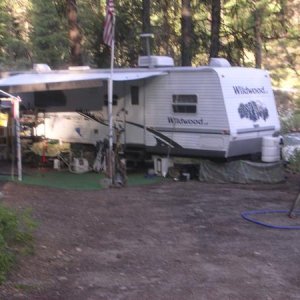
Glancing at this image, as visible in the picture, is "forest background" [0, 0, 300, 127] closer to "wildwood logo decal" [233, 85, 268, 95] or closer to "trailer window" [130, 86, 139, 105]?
"trailer window" [130, 86, 139, 105]

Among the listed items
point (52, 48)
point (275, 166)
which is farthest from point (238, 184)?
point (52, 48)

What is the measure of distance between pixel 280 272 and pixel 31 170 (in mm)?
9428

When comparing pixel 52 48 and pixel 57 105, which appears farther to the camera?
pixel 52 48

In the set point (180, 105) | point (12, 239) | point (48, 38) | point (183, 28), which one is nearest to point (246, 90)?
point (180, 105)

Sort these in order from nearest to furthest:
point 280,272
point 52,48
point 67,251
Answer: point 280,272, point 67,251, point 52,48

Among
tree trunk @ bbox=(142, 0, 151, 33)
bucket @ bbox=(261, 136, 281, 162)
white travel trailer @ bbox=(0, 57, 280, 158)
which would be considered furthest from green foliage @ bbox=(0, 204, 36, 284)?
tree trunk @ bbox=(142, 0, 151, 33)

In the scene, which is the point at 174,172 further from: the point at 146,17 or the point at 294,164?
the point at 146,17

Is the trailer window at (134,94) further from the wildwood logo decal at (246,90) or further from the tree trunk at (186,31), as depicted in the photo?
the tree trunk at (186,31)

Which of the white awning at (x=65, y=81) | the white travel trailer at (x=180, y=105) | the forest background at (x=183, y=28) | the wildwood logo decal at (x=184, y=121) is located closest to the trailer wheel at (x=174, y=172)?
the white travel trailer at (x=180, y=105)

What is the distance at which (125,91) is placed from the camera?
14.0 metres

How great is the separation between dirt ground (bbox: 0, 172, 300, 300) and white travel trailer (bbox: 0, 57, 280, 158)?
79.1 inches

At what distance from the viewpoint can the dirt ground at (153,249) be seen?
5.29 metres

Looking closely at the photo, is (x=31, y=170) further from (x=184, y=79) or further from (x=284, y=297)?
(x=284, y=297)

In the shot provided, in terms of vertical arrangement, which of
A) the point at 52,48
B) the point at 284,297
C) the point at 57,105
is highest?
the point at 52,48
